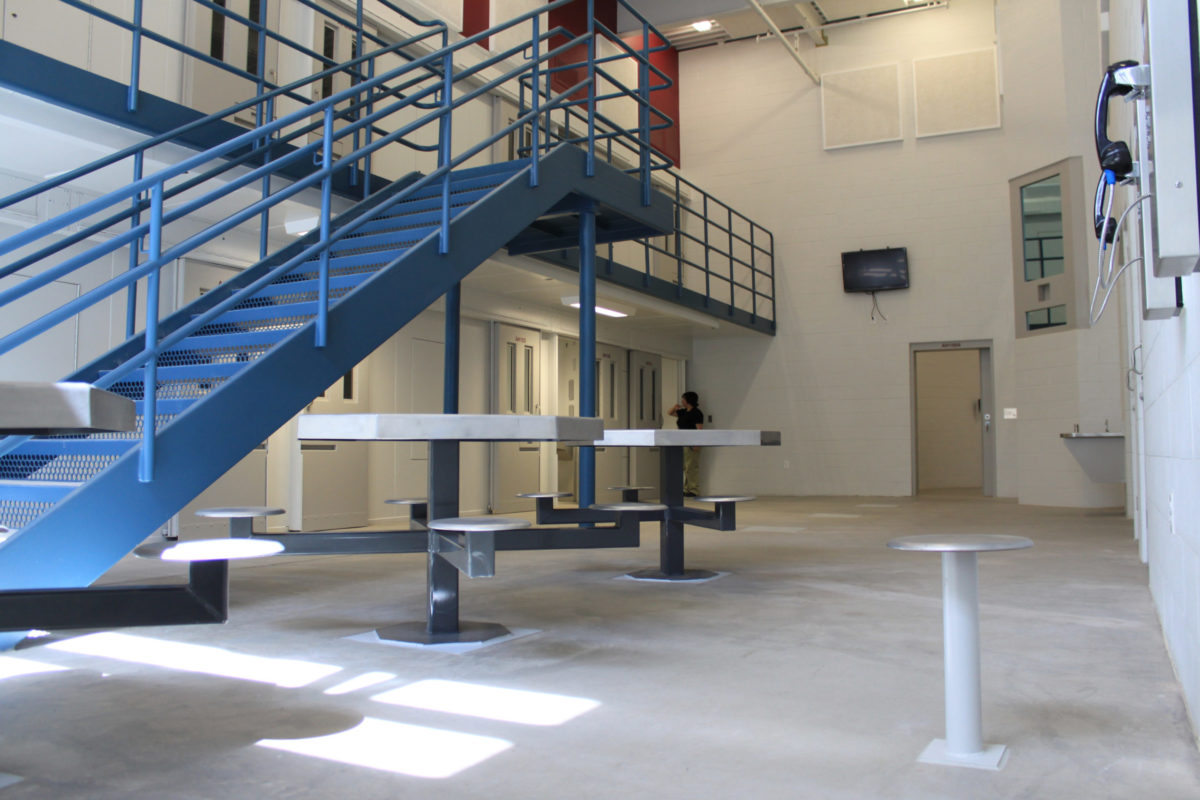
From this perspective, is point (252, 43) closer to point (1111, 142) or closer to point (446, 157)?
point (446, 157)

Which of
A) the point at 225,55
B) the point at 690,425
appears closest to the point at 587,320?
the point at 225,55

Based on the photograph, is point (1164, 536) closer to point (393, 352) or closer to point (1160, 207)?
point (1160, 207)

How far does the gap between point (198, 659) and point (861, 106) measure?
1266cm

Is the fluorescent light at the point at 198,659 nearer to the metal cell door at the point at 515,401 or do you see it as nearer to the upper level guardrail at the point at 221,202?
the upper level guardrail at the point at 221,202

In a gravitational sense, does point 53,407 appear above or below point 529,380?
below

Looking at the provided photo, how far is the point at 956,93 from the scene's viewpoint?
12.8 m

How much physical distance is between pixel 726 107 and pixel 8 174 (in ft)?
35.7

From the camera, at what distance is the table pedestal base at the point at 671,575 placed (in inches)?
207

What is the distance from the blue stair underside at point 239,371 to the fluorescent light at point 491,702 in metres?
0.94

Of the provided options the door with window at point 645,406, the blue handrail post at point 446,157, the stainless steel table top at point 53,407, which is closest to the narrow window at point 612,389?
the door with window at point 645,406

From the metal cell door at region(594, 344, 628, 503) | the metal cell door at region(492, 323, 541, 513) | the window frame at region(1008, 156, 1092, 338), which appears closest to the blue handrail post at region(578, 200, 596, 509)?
the metal cell door at region(492, 323, 541, 513)

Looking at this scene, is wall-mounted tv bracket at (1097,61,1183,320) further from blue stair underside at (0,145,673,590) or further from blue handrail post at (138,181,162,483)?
blue stair underside at (0,145,673,590)

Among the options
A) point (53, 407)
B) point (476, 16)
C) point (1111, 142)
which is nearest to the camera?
point (53, 407)

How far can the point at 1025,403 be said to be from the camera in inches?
434
